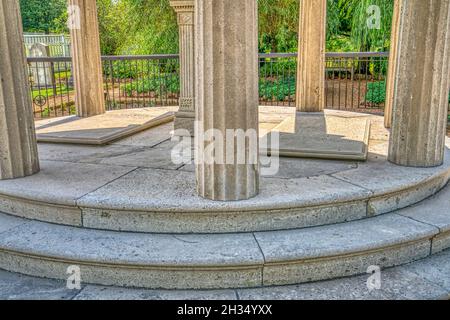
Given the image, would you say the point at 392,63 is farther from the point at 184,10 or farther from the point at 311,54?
the point at 184,10

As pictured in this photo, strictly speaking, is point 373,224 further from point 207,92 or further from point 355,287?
point 207,92

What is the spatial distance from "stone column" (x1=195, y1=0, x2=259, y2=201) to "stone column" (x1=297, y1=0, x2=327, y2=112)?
153 inches

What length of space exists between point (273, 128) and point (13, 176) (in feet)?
10.6

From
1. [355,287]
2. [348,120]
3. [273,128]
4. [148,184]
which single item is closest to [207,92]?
[148,184]

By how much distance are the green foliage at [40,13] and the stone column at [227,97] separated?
3535cm

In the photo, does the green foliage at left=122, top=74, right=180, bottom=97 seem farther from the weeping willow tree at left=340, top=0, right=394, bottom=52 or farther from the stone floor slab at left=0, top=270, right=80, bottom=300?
the stone floor slab at left=0, top=270, right=80, bottom=300

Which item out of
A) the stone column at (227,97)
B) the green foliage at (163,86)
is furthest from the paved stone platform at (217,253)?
the green foliage at (163,86)

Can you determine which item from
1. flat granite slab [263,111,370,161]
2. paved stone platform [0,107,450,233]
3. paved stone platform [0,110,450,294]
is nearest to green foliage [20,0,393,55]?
flat granite slab [263,111,370,161]

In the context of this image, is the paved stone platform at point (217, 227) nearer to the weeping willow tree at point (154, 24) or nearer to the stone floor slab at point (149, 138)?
the stone floor slab at point (149, 138)

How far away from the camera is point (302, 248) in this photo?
2.93 metres

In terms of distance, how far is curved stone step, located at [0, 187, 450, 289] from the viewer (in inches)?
112

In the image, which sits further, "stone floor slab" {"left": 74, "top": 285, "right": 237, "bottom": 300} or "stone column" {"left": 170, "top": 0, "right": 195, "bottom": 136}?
"stone column" {"left": 170, "top": 0, "right": 195, "bottom": 136}

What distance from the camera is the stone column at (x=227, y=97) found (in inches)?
117

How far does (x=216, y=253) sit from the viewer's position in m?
2.87
